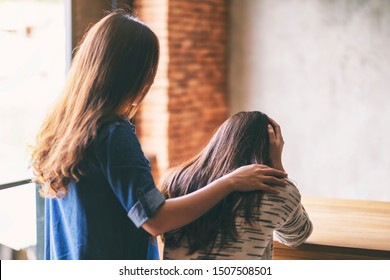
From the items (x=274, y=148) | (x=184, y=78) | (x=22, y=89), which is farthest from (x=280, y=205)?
(x=184, y=78)

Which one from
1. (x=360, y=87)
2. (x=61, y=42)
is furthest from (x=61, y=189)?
(x=360, y=87)

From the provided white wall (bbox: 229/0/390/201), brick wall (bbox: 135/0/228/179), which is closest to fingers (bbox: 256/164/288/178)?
brick wall (bbox: 135/0/228/179)

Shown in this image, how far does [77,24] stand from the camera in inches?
124

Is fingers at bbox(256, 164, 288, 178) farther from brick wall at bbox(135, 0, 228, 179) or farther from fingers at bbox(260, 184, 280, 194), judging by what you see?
brick wall at bbox(135, 0, 228, 179)

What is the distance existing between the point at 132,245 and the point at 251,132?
400 millimetres

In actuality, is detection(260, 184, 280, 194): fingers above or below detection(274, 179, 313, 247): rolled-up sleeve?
above

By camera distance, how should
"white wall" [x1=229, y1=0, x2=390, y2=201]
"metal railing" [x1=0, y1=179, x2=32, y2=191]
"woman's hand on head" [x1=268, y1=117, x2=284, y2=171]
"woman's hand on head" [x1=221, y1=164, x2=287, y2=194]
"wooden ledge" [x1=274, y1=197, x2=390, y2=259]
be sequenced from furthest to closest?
"white wall" [x1=229, y1=0, x2=390, y2=201], "metal railing" [x1=0, y1=179, x2=32, y2=191], "wooden ledge" [x1=274, y1=197, x2=390, y2=259], "woman's hand on head" [x1=268, y1=117, x2=284, y2=171], "woman's hand on head" [x1=221, y1=164, x2=287, y2=194]

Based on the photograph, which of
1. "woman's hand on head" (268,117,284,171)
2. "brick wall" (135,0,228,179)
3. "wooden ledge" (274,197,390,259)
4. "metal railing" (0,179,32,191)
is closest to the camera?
"woman's hand on head" (268,117,284,171)

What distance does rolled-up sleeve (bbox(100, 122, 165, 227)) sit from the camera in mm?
1212

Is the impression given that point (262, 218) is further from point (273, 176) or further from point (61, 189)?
point (61, 189)

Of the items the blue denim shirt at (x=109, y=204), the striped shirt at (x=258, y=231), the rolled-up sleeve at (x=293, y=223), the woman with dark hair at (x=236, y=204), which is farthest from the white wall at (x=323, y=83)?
the blue denim shirt at (x=109, y=204)

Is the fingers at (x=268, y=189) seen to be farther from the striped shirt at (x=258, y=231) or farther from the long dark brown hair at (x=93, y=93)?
the long dark brown hair at (x=93, y=93)

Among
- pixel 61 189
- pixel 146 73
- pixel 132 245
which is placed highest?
pixel 146 73

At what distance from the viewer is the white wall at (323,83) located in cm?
382
